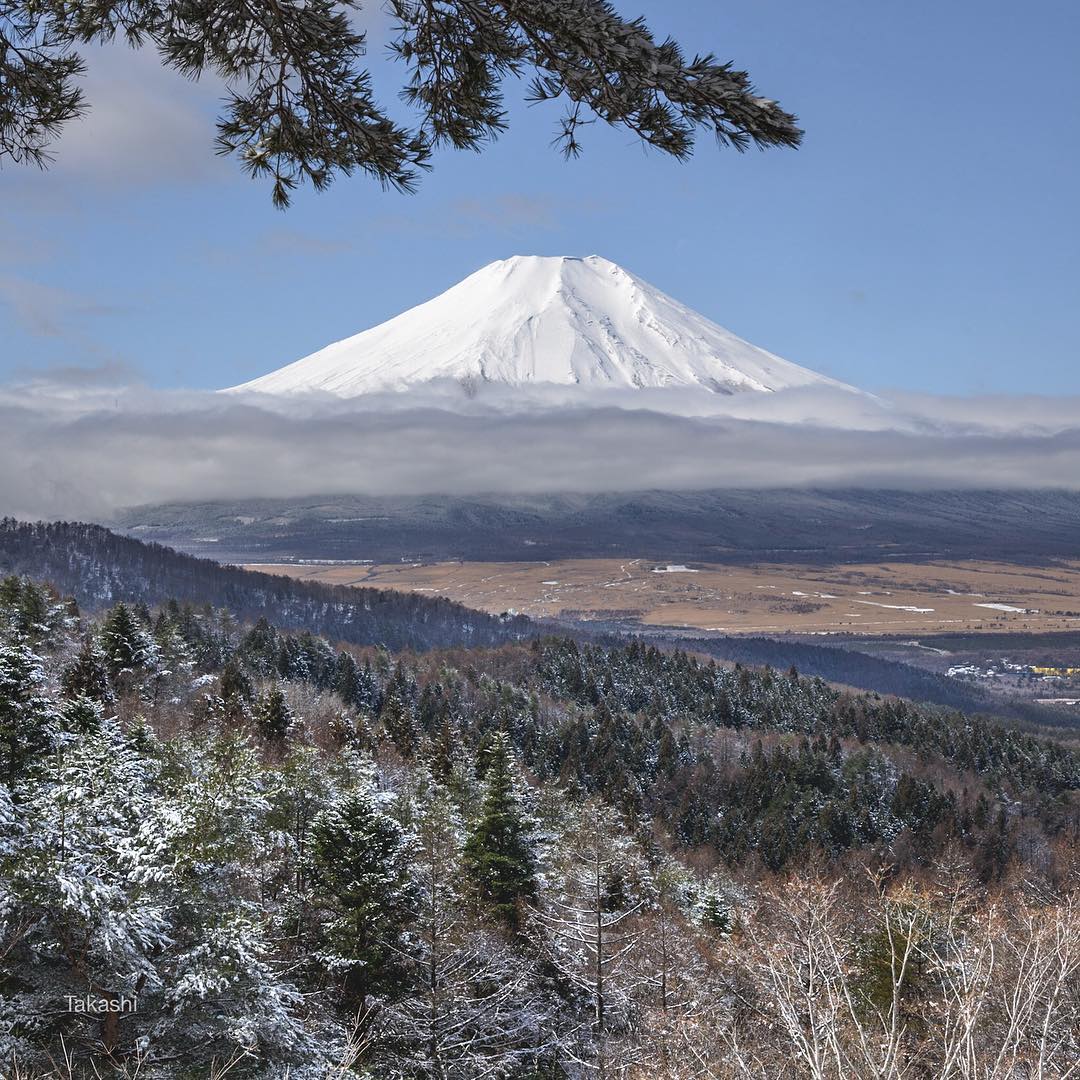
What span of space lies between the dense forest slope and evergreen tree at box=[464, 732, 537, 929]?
129800 mm

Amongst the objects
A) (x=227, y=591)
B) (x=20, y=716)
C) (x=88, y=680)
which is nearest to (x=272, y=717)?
(x=88, y=680)

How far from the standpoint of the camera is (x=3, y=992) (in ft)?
46.5

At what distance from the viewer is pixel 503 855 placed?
25422 mm

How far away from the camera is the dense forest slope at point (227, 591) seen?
15500 cm

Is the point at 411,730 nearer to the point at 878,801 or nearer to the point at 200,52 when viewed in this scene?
the point at 878,801

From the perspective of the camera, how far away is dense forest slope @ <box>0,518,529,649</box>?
155 m

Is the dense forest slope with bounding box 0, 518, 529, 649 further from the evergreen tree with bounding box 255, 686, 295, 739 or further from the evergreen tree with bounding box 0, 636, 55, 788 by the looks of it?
the evergreen tree with bounding box 0, 636, 55, 788

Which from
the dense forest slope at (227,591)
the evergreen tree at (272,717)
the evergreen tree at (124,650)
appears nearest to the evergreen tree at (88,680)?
the evergreen tree at (124,650)

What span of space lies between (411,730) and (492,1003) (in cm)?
3718

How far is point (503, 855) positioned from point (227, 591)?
6005 inches

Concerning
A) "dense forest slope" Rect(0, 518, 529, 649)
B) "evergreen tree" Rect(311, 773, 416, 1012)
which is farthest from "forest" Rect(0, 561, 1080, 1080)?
"dense forest slope" Rect(0, 518, 529, 649)

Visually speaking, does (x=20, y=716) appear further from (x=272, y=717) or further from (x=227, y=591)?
(x=227, y=591)

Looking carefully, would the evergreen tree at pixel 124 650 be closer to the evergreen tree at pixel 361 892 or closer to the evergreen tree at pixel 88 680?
the evergreen tree at pixel 88 680

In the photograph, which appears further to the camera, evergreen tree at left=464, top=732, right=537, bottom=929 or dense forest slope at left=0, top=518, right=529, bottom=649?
dense forest slope at left=0, top=518, right=529, bottom=649
